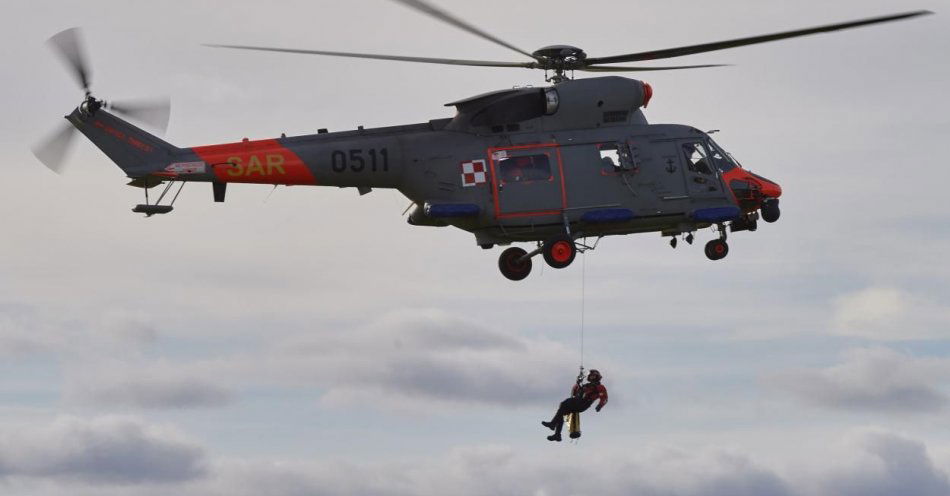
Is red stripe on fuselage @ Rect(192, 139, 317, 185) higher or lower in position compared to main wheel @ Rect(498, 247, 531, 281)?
higher

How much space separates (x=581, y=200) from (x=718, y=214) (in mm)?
3334

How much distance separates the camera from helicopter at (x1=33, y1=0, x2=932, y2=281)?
31.9 metres

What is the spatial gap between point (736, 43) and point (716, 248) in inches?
227

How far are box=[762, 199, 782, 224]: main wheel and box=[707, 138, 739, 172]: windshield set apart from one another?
1171mm

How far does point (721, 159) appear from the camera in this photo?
3491 cm

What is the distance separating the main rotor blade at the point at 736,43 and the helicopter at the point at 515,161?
58 millimetres

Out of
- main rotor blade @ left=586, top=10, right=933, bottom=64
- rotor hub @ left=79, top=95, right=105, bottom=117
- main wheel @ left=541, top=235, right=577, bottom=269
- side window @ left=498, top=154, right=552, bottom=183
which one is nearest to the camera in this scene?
main rotor blade @ left=586, top=10, right=933, bottom=64

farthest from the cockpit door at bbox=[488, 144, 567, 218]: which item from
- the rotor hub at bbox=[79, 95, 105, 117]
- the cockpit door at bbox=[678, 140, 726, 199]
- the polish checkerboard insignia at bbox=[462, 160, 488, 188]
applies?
the rotor hub at bbox=[79, 95, 105, 117]

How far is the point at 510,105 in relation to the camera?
33406 millimetres

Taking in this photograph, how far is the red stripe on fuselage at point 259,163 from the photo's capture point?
3238 centimetres

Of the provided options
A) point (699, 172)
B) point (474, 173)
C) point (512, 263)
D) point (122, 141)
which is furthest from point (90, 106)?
point (699, 172)

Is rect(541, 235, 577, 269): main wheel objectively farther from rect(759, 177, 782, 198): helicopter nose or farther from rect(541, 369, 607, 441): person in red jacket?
rect(759, 177, 782, 198): helicopter nose

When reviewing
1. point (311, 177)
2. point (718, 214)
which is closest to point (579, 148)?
point (718, 214)

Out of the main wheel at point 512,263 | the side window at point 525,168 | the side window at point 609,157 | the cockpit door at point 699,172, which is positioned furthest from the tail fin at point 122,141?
the cockpit door at point 699,172
